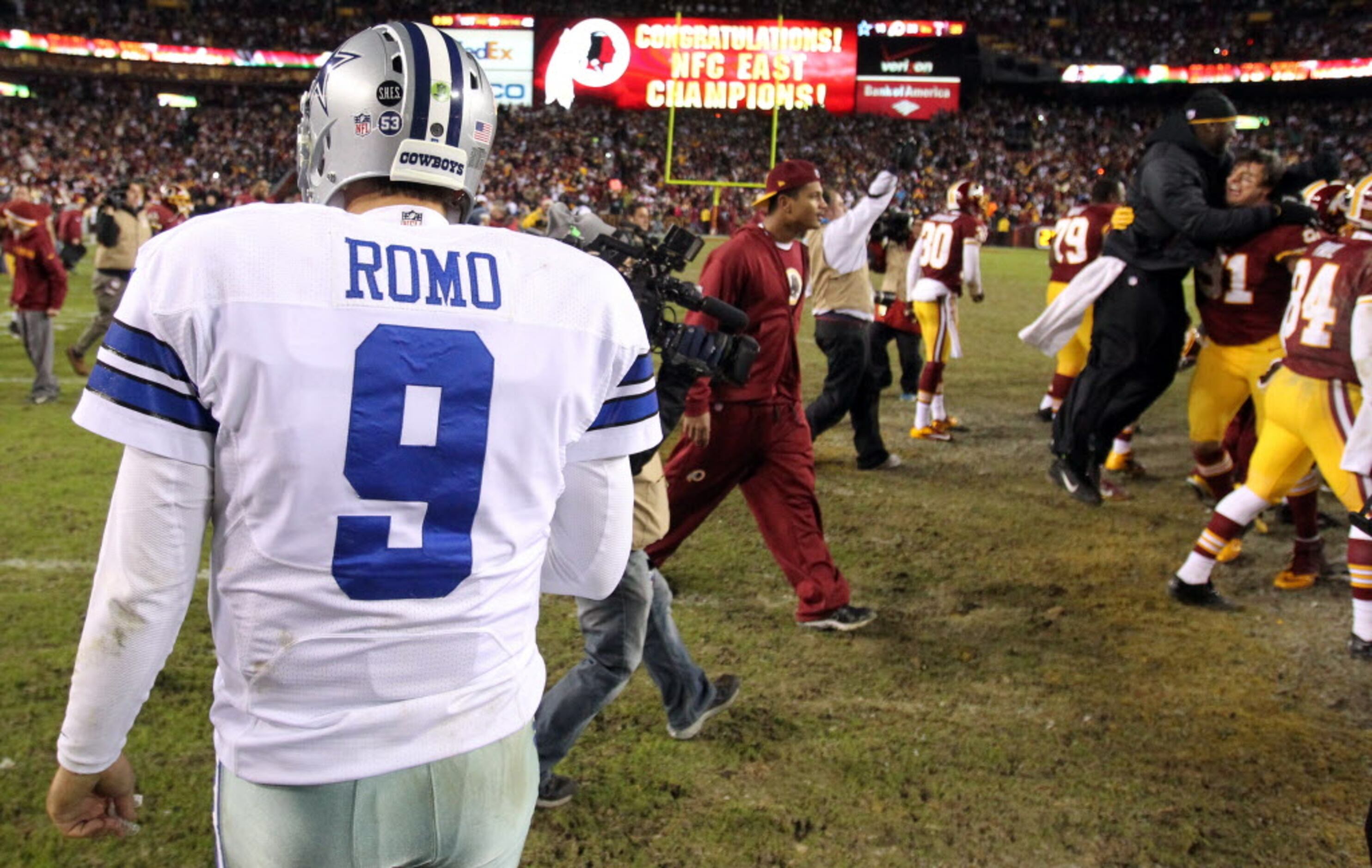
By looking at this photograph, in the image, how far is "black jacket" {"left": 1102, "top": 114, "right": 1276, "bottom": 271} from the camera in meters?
5.56

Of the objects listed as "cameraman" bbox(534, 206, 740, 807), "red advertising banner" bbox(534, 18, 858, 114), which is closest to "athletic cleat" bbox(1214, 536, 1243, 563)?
"cameraman" bbox(534, 206, 740, 807)

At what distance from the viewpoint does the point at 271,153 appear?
145ft

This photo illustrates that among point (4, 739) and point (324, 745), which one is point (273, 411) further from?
point (4, 739)

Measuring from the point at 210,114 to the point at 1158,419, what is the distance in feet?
155

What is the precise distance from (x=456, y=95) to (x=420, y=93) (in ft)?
0.18

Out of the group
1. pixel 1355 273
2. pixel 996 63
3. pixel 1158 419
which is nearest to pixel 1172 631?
pixel 1355 273

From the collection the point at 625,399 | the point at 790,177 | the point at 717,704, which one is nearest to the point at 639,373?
the point at 625,399

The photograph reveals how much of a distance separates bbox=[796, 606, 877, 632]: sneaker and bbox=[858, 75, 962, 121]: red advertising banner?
4454 cm

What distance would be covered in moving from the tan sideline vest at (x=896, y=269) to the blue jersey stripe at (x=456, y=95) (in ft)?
27.2

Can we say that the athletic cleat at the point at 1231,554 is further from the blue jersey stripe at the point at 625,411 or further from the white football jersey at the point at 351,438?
the white football jersey at the point at 351,438

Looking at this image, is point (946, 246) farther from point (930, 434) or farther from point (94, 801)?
point (94, 801)

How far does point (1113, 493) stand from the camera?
7281 millimetres

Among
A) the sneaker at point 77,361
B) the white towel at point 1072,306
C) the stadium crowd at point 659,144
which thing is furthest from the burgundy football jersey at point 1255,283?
the stadium crowd at point 659,144

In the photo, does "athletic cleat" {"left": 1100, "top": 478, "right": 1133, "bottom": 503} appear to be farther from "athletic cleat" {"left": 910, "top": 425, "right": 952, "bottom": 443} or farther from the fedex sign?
the fedex sign
